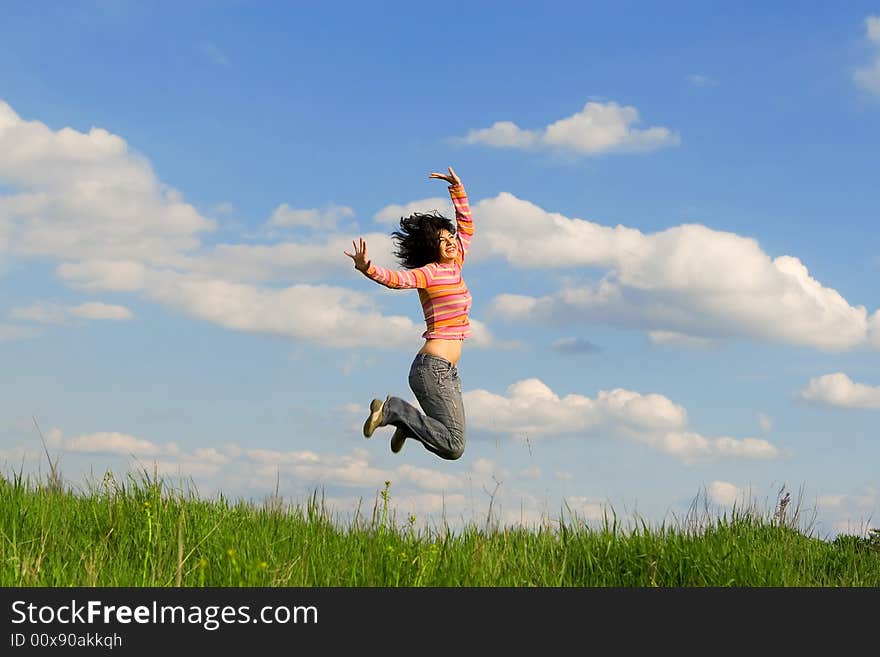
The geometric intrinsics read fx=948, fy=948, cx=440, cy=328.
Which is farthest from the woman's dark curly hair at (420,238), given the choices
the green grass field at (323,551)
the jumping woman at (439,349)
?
the green grass field at (323,551)

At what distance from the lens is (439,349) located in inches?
349

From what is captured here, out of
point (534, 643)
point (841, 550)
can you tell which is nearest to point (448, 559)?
point (534, 643)

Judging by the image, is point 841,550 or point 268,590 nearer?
point 268,590

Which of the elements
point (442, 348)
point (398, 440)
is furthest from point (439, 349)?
point (398, 440)

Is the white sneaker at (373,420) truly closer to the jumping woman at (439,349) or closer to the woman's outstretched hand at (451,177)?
the jumping woman at (439,349)

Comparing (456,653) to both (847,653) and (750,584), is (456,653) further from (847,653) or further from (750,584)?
(750,584)

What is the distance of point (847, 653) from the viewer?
582 cm

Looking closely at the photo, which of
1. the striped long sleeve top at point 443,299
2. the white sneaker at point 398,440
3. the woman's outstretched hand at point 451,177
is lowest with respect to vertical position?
the white sneaker at point 398,440

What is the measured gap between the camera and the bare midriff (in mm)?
8875

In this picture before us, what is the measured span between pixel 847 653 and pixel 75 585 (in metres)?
4.84

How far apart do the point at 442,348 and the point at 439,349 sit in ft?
0.10

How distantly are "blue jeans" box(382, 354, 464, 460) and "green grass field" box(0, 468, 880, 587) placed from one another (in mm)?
1020

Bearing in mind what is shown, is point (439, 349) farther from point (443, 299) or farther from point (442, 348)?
point (443, 299)

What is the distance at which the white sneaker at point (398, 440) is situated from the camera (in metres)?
9.15
